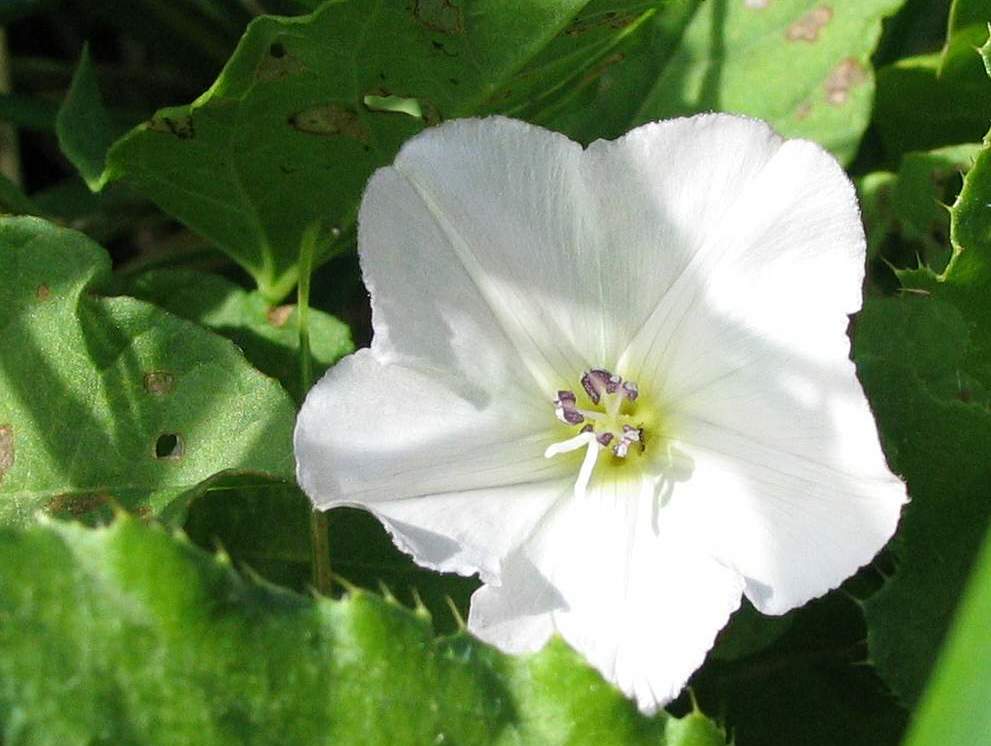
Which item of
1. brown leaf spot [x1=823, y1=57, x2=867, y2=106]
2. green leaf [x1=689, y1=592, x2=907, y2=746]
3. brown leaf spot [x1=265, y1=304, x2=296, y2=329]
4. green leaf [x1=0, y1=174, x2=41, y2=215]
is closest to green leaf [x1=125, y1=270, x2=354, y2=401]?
brown leaf spot [x1=265, y1=304, x2=296, y2=329]

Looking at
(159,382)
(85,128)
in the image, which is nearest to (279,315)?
(159,382)

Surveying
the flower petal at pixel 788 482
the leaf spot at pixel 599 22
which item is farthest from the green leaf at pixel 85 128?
the flower petal at pixel 788 482

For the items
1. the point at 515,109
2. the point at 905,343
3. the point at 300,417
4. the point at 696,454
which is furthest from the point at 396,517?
the point at 905,343

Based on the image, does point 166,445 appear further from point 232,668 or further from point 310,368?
point 232,668

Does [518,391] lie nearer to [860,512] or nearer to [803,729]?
[860,512]

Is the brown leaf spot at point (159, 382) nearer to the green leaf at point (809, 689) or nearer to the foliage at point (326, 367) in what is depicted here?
the foliage at point (326, 367)

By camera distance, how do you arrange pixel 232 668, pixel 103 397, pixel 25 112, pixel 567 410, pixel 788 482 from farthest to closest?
pixel 25 112
pixel 103 397
pixel 567 410
pixel 788 482
pixel 232 668
